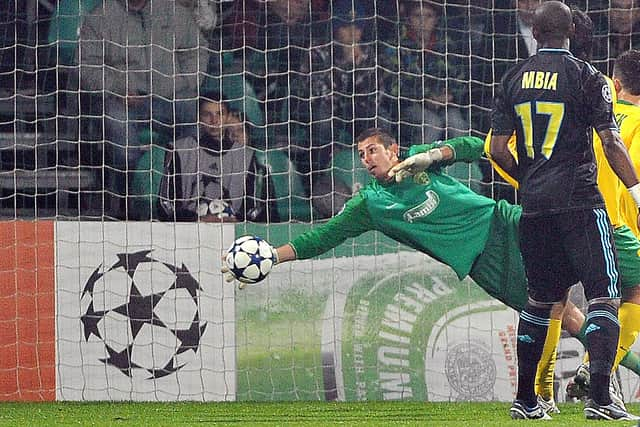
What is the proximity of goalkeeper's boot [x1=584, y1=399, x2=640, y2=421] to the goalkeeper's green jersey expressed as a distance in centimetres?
252

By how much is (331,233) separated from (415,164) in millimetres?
750

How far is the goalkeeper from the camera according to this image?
8055mm

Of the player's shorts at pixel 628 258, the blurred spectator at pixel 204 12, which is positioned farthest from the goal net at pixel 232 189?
the player's shorts at pixel 628 258

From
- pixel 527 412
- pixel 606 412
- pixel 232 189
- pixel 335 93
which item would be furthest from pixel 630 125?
pixel 232 189

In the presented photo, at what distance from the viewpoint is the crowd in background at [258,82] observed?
28.3 feet

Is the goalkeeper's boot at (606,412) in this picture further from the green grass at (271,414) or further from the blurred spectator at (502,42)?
the blurred spectator at (502,42)

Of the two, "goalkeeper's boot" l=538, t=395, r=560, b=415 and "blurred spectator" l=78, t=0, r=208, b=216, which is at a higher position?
"blurred spectator" l=78, t=0, r=208, b=216

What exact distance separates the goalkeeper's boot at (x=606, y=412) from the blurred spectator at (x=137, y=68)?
3.85 metres

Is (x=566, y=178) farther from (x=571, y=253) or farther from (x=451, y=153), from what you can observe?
(x=451, y=153)

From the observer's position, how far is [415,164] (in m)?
7.50

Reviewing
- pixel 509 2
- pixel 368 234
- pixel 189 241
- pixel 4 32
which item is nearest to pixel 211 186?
pixel 189 241

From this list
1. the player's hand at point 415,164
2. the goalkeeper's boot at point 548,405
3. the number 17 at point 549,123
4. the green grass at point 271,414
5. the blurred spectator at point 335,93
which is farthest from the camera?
the blurred spectator at point 335,93

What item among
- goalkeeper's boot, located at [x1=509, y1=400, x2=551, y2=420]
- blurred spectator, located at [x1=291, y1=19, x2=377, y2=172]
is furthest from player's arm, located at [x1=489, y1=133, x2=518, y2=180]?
blurred spectator, located at [x1=291, y1=19, x2=377, y2=172]

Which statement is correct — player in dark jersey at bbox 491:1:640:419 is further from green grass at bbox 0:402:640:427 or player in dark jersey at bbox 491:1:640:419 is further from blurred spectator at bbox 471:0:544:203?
blurred spectator at bbox 471:0:544:203
